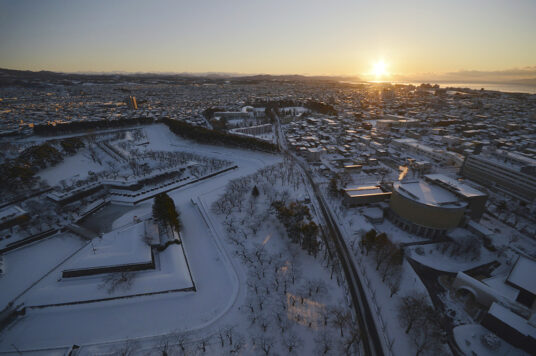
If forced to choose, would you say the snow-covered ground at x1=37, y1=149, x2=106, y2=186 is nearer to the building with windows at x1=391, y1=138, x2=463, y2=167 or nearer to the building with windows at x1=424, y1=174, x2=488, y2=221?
the building with windows at x1=424, y1=174, x2=488, y2=221

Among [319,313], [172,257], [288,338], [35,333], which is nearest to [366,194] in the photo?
[319,313]

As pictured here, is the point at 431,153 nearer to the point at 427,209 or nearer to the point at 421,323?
the point at 427,209

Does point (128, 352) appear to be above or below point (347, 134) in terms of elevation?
below

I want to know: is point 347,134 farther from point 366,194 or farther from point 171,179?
point 171,179

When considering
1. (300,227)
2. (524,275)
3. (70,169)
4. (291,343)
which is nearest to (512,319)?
(524,275)

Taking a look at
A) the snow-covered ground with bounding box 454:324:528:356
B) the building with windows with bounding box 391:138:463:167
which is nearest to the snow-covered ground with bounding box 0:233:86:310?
the snow-covered ground with bounding box 454:324:528:356

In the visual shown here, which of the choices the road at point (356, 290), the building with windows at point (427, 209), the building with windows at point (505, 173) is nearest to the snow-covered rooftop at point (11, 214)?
the road at point (356, 290)
